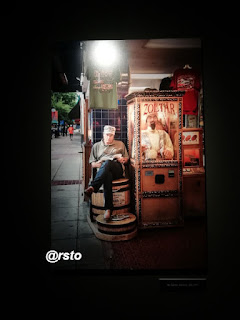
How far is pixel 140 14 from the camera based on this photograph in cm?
297

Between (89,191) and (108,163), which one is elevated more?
(108,163)

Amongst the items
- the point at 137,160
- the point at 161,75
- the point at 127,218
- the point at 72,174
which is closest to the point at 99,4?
the point at 137,160

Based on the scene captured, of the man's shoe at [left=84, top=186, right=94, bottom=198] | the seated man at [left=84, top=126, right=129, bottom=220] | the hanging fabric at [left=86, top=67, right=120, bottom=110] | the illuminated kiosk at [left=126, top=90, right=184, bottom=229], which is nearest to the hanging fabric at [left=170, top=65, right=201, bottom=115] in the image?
the illuminated kiosk at [left=126, top=90, right=184, bottom=229]

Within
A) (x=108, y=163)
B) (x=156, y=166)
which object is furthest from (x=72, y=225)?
(x=156, y=166)

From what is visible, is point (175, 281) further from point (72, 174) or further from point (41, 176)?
point (72, 174)

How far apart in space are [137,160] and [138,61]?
217cm

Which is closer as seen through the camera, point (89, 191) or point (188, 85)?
point (89, 191)

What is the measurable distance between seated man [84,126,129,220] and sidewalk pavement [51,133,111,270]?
1.86ft

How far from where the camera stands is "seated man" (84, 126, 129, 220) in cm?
461

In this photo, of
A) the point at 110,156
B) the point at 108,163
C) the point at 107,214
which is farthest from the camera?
the point at 110,156

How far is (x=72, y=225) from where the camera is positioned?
506 centimetres

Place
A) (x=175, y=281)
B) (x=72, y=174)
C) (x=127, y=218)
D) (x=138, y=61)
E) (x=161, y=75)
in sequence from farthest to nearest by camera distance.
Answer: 1. (x=72, y=174)
2. (x=161, y=75)
3. (x=138, y=61)
4. (x=127, y=218)
5. (x=175, y=281)

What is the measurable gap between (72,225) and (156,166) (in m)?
1.95

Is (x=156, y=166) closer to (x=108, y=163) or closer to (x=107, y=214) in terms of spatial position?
(x=108, y=163)
